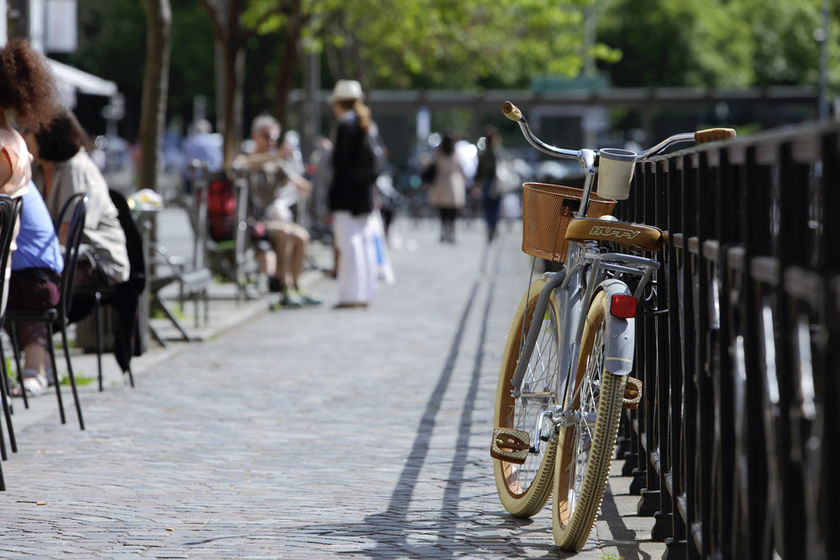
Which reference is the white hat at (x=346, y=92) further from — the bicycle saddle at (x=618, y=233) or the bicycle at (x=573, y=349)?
the bicycle saddle at (x=618, y=233)

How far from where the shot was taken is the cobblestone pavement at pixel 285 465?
4.95m

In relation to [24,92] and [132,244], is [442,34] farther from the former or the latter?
[24,92]

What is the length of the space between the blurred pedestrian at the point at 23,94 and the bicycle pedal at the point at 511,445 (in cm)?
268

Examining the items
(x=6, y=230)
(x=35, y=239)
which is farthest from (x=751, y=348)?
(x=35, y=239)

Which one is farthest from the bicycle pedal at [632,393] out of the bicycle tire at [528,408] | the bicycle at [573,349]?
the bicycle tire at [528,408]

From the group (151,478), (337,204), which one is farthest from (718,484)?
(337,204)

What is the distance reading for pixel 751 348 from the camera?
3.30 meters

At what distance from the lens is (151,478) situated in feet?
19.8

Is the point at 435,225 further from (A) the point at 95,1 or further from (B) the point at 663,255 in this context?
(B) the point at 663,255

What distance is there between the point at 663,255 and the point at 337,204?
939cm

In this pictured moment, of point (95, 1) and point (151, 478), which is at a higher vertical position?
point (95, 1)

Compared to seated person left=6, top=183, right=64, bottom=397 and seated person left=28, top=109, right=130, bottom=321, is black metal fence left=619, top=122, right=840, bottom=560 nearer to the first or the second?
seated person left=6, top=183, right=64, bottom=397

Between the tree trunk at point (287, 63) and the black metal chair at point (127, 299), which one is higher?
the tree trunk at point (287, 63)

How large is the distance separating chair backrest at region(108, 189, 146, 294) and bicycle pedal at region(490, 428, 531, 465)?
361 cm
